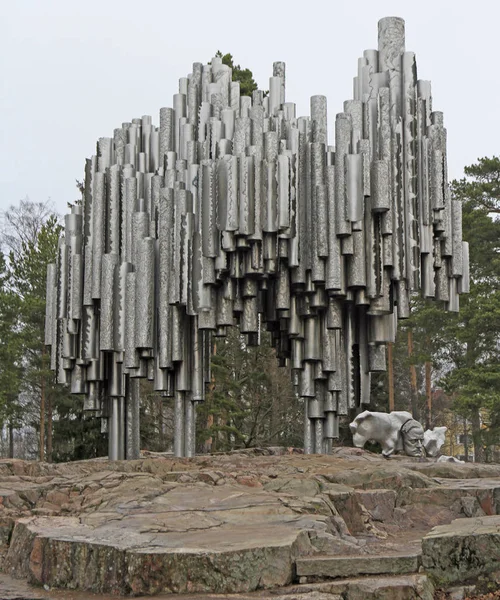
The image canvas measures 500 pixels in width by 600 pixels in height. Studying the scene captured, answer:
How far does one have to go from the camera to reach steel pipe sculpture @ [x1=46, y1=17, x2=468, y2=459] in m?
12.7

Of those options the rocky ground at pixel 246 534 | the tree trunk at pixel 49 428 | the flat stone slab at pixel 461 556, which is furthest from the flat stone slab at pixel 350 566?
the tree trunk at pixel 49 428

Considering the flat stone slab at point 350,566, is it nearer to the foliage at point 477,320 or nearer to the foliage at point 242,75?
the foliage at point 477,320

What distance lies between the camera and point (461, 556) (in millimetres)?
6090

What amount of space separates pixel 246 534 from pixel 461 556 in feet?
5.05

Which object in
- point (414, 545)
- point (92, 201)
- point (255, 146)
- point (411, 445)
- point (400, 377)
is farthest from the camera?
point (400, 377)

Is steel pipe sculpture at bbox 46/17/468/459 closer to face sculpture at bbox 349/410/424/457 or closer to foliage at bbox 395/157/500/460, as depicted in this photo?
face sculpture at bbox 349/410/424/457

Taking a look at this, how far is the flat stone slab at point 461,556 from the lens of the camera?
6043mm

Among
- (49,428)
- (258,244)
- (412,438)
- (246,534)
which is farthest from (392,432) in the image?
(49,428)

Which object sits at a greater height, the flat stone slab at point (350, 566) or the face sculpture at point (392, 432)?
the face sculpture at point (392, 432)

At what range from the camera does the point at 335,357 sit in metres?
13.7

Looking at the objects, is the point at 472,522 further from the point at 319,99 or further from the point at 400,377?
the point at 400,377

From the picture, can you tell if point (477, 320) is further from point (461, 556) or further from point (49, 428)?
point (461, 556)

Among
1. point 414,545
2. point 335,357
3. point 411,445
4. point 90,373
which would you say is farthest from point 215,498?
point 411,445

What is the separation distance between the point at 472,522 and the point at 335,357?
6890 millimetres
